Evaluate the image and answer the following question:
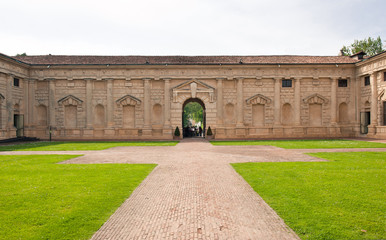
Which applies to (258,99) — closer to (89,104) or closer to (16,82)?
(89,104)

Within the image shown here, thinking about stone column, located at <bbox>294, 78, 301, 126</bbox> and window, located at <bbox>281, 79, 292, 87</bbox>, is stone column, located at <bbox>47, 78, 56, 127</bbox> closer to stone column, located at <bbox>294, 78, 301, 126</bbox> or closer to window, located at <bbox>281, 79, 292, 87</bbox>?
window, located at <bbox>281, 79, 292, 87</bbox>

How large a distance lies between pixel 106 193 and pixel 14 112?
27.6 meters

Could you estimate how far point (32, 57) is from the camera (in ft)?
103

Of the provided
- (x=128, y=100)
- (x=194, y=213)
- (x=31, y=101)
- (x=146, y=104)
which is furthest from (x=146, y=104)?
(x=194, y=213)

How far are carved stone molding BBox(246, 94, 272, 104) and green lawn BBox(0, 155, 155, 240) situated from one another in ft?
71.8

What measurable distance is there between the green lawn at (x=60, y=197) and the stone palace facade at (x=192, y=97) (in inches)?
774

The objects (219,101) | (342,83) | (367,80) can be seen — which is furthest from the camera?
(342,83)

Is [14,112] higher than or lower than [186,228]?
higher

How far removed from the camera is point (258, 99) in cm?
3016

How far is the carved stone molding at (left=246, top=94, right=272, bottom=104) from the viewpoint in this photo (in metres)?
30.1

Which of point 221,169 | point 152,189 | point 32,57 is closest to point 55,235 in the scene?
point 152,189

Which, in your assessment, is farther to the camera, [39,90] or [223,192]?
[39,90]

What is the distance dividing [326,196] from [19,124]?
32.7m

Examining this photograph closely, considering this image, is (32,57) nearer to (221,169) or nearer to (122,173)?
(122,173)
